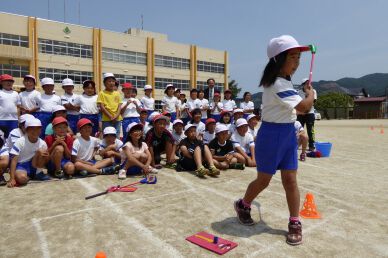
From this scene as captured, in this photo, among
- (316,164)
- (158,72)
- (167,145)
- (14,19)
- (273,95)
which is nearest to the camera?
(273,95)

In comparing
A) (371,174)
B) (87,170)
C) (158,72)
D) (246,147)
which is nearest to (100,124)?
(87,170)

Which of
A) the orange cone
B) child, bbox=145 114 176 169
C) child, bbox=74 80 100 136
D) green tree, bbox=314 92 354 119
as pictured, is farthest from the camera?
green tree, bbox=314 92 354 119

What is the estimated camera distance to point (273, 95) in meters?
3.10

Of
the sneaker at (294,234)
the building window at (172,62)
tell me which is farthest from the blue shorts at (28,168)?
the building window at (172,62)

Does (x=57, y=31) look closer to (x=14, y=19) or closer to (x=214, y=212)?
(x=14, y=19)

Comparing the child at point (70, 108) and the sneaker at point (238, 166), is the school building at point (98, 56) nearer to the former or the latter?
the child at point (70, 108)

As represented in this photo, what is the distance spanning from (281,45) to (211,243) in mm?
2144

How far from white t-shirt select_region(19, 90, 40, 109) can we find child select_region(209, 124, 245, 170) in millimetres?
4339

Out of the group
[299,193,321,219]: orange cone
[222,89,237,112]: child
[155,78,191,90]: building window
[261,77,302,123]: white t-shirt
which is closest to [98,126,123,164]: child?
[299,193,321,219]: orange cone

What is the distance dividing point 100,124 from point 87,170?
A: 1.99 m

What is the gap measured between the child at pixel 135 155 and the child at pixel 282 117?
329cm

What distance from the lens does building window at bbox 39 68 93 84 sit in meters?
37.7

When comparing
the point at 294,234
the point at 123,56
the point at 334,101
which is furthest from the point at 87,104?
the point at 334,101

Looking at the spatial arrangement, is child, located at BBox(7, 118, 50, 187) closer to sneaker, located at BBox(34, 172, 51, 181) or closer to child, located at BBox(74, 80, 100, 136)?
sneaker, located at BBox(34, 172, 51, 181)
